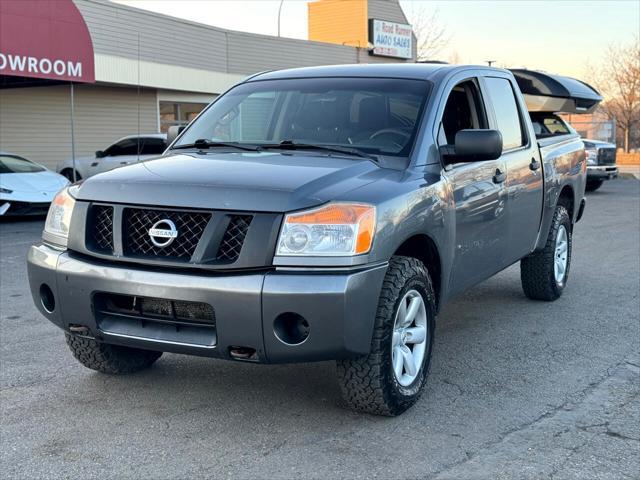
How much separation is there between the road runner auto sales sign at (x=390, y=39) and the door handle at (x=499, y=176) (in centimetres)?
2889

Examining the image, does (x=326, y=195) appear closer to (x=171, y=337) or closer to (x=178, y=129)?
(x=171, y=337)

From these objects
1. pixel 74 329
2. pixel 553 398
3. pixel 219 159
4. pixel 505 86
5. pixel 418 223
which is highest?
pixel 505 86

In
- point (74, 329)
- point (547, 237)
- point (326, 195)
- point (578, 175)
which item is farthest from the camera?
point (578, 175)


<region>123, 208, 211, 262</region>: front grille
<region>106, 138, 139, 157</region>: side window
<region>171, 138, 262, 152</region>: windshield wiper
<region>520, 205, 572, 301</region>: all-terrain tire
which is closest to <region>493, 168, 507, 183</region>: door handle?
<region>520, 205, 572, 301</region>: all-terrain tire

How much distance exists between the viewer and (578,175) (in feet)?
24.9

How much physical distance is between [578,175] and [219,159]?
433 centimetres

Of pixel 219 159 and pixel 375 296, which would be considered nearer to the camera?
pixel 375 296

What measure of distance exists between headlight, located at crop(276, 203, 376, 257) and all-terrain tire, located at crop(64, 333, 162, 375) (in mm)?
1593

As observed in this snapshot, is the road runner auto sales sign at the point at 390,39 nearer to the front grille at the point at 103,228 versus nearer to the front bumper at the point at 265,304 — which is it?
the front grille at the point at 103,228

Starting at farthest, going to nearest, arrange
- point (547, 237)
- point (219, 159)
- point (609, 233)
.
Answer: point (609, 233) < point (547, 237) < point (219, 159)

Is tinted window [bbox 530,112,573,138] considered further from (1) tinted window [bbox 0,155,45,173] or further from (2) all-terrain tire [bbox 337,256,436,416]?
(1) tinted window [bbox 0,155,45,173]

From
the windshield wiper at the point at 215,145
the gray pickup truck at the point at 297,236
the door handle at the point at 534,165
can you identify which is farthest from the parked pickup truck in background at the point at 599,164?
the windshield wiper at the point at 215,145

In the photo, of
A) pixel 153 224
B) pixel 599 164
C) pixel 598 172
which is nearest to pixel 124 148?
pixel 598 172

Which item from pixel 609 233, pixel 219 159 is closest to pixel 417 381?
pixel 219 159
